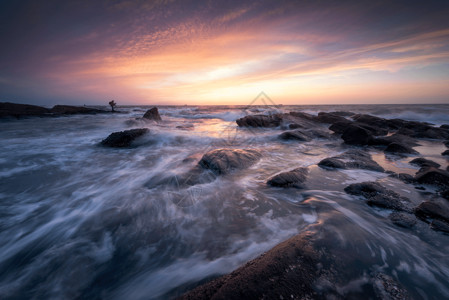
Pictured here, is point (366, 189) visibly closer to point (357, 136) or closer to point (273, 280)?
point (273, 280)

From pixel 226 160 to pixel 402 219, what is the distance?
12.8 feet

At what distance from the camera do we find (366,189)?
11.9 feet

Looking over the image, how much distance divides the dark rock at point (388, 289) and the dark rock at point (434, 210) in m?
1.77

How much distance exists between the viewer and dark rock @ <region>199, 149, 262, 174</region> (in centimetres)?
508

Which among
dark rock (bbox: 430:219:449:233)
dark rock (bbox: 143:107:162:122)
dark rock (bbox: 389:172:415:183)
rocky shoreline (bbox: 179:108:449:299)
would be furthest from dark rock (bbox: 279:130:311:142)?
dark rock (bbox: 143:107:162:122)

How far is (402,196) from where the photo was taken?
134 inches

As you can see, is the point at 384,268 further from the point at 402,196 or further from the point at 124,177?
the point at 124,177

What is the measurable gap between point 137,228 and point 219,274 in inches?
64.5

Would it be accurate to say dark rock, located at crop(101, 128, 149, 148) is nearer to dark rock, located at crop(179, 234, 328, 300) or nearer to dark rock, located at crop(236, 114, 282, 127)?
dark rock, located at crop(179, 234, 328, 300)

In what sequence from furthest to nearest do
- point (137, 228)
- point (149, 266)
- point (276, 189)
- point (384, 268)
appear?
point (276, 189), point (137, 228), point (149, 266), point (384, 268)

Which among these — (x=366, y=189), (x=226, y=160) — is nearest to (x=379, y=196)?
(x=366, y=189)

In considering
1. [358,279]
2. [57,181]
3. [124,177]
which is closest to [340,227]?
[358,279]

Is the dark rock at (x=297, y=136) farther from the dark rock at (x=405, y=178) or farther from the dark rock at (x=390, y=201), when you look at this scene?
the dark rock at (x=390, y=201)

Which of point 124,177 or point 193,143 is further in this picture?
point 193,143
